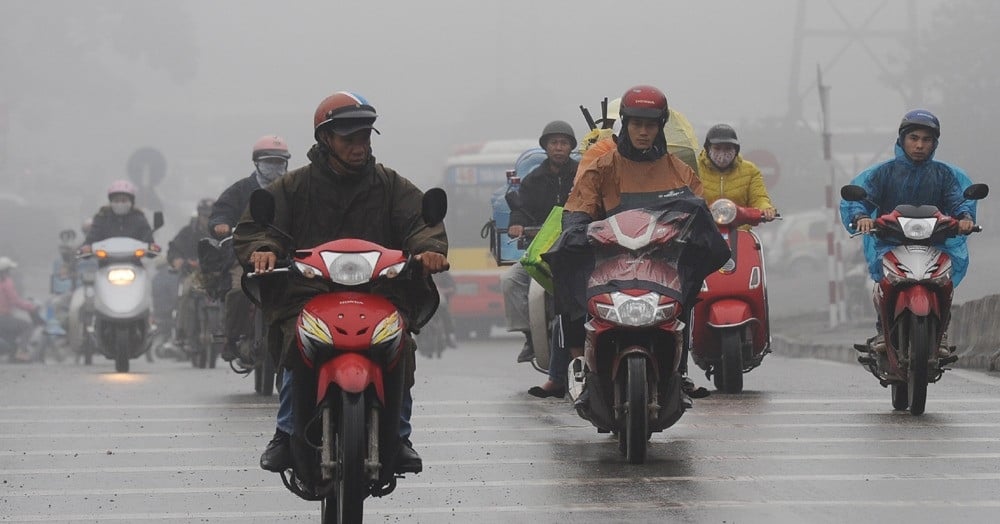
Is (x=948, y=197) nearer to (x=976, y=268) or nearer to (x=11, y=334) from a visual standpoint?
(x=11, y=334)

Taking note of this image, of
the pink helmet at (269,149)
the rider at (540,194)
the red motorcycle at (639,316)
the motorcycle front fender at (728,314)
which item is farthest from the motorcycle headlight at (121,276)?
the red motorcycle at (639,316)

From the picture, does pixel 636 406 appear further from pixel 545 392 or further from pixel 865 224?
pixel 545 392

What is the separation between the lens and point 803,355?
85.4 ft

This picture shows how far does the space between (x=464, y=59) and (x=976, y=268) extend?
7345 centimetres

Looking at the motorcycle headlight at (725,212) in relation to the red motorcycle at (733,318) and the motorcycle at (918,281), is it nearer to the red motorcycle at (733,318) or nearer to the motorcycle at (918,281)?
the red motorcycle at (733,318)

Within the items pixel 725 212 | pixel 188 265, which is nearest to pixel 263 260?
pixel 725 212

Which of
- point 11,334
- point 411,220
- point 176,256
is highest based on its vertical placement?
point 411,220

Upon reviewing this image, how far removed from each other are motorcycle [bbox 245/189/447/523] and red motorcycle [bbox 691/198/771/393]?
6914 mm

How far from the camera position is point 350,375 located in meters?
7.84

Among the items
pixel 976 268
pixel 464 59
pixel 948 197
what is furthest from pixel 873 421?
pixel 464 59

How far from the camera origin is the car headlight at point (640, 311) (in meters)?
10.5

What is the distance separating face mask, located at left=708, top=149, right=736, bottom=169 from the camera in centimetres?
1520

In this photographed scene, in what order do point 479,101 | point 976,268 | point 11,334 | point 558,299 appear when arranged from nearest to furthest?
point 558,299
point 11,334
point 976,268
point 479,101

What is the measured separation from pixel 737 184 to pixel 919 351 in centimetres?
293
